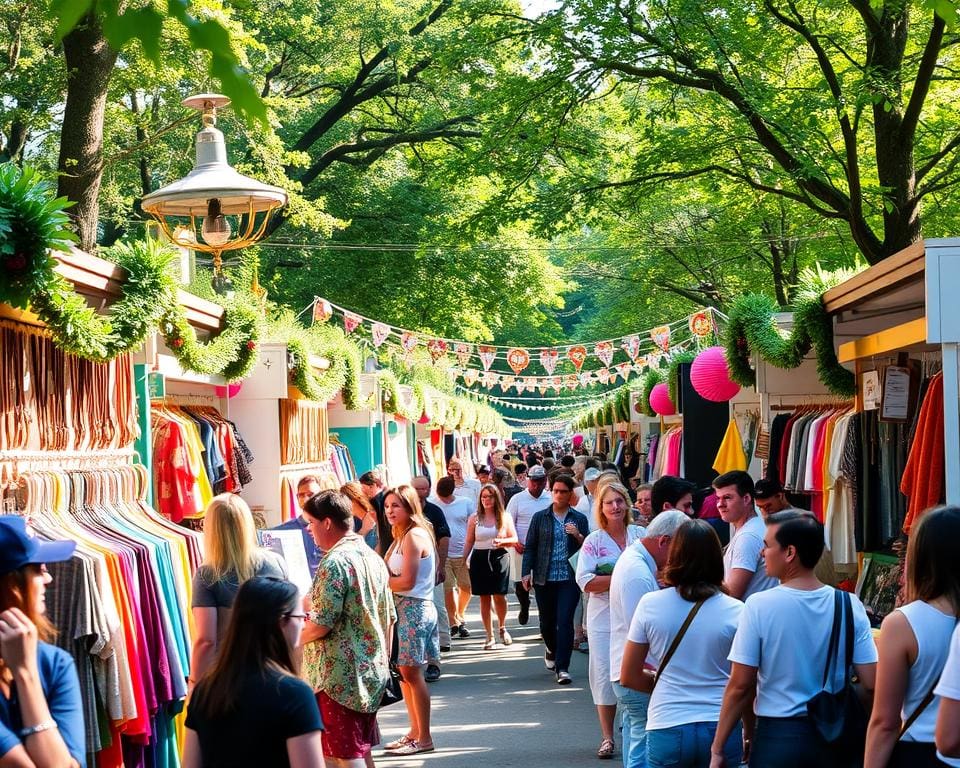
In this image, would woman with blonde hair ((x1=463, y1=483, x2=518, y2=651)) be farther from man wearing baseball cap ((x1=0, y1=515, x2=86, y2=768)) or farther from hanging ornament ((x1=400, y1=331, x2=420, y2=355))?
hanging ornament ((x1=400, y1=331, x2=420, y2=355))

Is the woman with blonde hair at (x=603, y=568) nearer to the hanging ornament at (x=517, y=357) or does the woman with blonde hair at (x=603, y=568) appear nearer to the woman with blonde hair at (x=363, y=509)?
the woman with blonde hair at (x=363, y=509)

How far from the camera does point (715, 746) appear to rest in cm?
510

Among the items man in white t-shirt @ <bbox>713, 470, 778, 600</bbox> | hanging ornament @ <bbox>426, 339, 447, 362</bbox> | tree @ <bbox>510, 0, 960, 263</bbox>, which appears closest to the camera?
man in white t-shirt @ <bbox>713, 470, 778, 600</bbox>

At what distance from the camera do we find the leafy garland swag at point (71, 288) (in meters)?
5.76

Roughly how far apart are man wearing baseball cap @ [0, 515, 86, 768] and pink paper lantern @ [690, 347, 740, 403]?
34.3 ft

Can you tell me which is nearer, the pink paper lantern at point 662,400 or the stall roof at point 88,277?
the stall roof at point 88,277

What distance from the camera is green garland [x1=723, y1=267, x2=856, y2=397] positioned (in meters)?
9.35

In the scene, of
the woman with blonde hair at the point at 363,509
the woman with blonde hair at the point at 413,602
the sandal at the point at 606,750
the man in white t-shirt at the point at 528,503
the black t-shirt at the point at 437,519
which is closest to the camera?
the sandal at the point at 606,750

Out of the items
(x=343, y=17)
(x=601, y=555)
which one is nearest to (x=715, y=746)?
(x=601, y=555)

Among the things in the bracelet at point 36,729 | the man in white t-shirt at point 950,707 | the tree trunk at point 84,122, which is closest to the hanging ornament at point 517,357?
the tree trunk at point 84,122

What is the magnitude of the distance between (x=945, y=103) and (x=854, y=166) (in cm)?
398

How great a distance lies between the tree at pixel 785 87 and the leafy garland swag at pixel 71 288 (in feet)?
28.4

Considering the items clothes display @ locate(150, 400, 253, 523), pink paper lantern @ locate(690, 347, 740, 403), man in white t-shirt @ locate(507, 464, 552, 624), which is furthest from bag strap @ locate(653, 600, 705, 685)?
man in white t-shirt @ locate(507, 464, 552, 624)

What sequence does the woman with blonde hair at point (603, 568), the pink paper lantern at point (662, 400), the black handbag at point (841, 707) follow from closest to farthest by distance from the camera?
the black handbag at point (841, 707), the woman with blonde hair at point (603, 568), the pink paper lantern at point (662, 400)
